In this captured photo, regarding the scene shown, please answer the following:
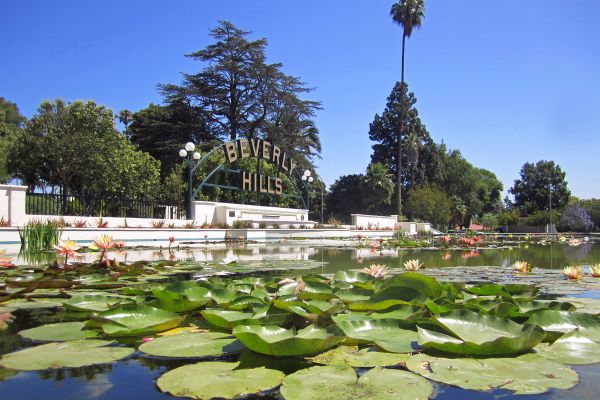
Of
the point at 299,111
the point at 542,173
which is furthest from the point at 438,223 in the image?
the point at 542,173

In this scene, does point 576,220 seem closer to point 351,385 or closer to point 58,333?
point 351,385

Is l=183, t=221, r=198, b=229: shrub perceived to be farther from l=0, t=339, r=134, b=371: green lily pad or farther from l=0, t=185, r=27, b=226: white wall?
l=0, t=339, r=134, b=371: green lily pad

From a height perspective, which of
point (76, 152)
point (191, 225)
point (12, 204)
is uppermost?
point (76, 152)

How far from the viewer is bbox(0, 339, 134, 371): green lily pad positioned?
1.72 m

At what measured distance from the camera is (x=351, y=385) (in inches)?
57.5

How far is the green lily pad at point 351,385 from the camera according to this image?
54.1 inches

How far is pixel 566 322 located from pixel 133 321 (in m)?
2.09

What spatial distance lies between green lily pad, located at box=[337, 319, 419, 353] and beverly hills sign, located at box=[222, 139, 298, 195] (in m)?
22.2

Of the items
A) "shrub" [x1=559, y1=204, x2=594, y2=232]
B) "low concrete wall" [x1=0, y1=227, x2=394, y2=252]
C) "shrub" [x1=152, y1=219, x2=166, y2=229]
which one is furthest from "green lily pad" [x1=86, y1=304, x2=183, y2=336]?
"shrub" [x1=559, y1=204, x2=594, y2=232]

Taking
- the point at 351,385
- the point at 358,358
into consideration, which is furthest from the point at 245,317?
the point at 351,385

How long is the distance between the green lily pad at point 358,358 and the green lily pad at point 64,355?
827mm

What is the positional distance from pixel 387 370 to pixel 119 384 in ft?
3.07

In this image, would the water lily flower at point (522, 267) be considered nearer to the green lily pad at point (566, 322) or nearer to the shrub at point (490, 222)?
the green lily pad at point (566, 322)

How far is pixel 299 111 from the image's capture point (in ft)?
125
